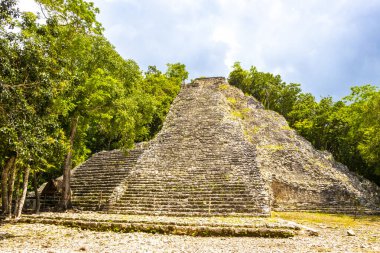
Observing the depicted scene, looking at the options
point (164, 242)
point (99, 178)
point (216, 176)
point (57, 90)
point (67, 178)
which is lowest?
point (164, 242)

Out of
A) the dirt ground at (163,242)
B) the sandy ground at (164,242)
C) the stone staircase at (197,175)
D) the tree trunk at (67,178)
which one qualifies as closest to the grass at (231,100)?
the stone staircase at (197,175)

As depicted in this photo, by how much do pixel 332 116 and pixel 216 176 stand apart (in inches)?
752

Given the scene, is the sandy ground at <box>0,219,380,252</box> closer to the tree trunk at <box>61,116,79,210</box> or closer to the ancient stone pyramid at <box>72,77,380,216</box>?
the ancient stone pyramid at <box>72,77,380,216</box>

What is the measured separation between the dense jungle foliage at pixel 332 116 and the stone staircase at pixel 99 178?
48.3 ft

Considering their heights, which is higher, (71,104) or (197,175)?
(71,104)

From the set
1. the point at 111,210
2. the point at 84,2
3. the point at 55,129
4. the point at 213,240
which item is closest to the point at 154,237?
the point at 213,240

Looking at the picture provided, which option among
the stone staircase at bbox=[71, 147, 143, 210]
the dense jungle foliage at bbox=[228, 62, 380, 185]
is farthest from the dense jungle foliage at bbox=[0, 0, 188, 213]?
the dense jungle foliage at bbox=[228, 62, 380, 185]

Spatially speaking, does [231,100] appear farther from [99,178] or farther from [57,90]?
[57,90]

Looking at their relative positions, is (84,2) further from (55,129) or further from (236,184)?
(236,184)

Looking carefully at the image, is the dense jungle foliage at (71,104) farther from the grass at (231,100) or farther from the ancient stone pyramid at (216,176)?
the grass at (231,100)

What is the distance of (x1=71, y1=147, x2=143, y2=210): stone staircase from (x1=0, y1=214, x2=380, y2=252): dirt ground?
5311 mm

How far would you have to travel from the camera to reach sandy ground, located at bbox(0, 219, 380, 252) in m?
7.48

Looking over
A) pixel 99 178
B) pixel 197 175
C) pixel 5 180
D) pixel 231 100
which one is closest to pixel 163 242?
pixel 5 180

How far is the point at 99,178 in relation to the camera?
741 inches
